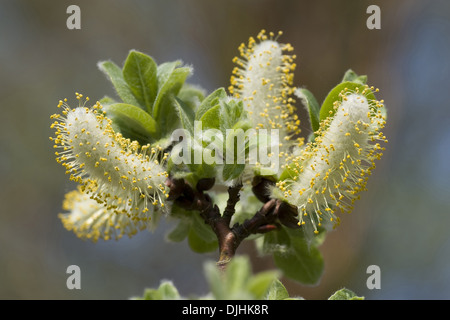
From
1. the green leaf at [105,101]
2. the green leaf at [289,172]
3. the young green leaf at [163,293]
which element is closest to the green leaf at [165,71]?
the green leaf at [105,101]

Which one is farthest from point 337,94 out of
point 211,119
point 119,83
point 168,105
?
point 119,83

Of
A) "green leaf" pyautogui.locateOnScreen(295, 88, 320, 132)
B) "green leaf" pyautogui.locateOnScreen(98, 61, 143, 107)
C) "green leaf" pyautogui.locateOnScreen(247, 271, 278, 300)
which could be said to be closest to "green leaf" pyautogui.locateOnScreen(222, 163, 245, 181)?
"green leaf" pyautogui.locateOnScreen(295, 88, 320, 132)

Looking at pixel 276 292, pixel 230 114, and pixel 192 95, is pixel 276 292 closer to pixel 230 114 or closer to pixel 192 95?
pixel 230 114

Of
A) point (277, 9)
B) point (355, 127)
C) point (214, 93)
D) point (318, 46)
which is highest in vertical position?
point (277, 9)

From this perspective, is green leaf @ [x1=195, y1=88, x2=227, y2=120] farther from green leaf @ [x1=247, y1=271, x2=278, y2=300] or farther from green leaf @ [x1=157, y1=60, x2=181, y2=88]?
green leaf @ [x1=247, y1=271, x2=278, y2=300]

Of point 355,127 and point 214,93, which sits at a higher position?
point 214,93
